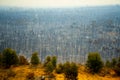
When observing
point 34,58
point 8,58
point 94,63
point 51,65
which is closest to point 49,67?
point 51,65

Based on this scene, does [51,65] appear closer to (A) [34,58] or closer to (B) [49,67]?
(B) [49,67]

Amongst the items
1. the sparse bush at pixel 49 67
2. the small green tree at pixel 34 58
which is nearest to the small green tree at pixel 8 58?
the small green tree at pixel 34 58

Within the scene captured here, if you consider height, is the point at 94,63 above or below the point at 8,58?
below

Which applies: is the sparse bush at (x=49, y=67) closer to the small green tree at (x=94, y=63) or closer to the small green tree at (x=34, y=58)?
the small green tree at (x=34, y=58)

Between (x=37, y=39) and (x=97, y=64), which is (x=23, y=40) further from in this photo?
(x=97, y=64)

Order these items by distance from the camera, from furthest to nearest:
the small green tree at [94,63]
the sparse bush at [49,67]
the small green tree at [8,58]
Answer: the small green tree at [8,58]
the small green tree at [94,63]
the sparse bush at [49,67]

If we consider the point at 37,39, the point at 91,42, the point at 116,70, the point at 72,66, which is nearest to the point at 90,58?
the point at 116,70

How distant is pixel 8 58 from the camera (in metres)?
27.5

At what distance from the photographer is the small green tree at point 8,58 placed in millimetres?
27328

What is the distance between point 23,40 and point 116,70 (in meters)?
97.1

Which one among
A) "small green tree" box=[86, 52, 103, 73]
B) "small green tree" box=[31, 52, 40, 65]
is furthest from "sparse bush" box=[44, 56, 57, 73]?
"small green tree" box=[86, 52, 103, 73]

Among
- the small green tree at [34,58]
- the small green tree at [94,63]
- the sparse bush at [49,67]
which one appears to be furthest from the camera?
the small green tree at [34,58]

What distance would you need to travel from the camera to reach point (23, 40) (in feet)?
391

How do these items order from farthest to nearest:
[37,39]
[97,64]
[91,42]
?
[37,39], [91,42], [97,64]
